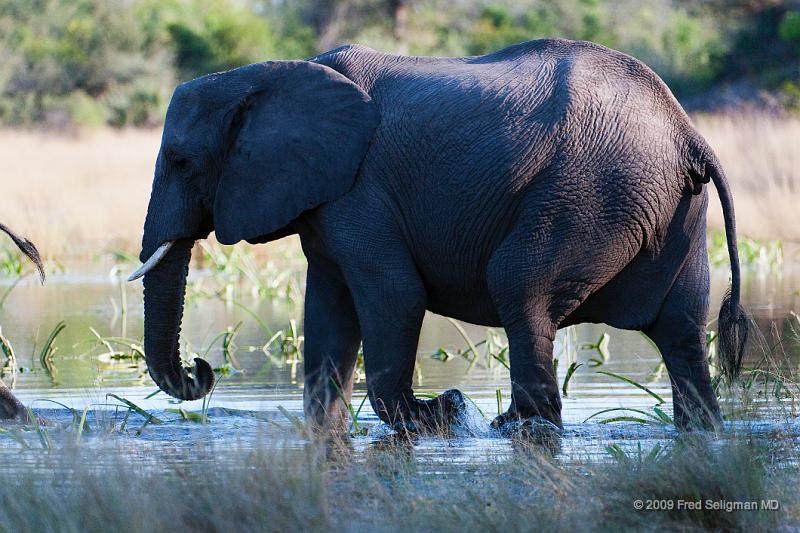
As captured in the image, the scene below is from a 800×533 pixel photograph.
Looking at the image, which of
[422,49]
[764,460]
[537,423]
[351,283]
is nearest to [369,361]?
[351,283]

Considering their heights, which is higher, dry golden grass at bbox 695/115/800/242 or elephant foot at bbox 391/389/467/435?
dry golden grass at bbox 695/115/800/242

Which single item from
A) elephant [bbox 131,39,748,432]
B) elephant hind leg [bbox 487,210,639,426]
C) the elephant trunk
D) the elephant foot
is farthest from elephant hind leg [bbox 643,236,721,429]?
the elephant trunk

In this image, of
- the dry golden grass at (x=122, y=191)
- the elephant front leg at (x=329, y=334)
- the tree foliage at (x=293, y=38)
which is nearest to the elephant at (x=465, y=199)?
the elephant front leg at (x=329, y=334)

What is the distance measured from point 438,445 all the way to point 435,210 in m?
1.01

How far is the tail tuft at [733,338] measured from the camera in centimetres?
650

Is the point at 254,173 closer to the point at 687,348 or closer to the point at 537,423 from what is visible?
the point at 537,423

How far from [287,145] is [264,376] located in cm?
228

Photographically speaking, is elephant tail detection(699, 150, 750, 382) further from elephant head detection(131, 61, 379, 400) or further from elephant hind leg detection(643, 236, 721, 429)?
elephant head detection(131, 61, 379, 400)

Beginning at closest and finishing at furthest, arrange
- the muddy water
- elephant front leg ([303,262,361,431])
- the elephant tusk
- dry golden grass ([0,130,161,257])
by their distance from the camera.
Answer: the muddy water < the elephant tusk < elephant front leg ([303,262,361,431]) < dry golden grass ([0,130,161,257])

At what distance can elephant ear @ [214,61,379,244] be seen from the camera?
6461mm

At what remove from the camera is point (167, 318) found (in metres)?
6.83

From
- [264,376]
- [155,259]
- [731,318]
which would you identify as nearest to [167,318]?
[155,259]

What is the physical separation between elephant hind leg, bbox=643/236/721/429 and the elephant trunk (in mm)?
2155

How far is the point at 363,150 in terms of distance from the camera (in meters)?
6.44
